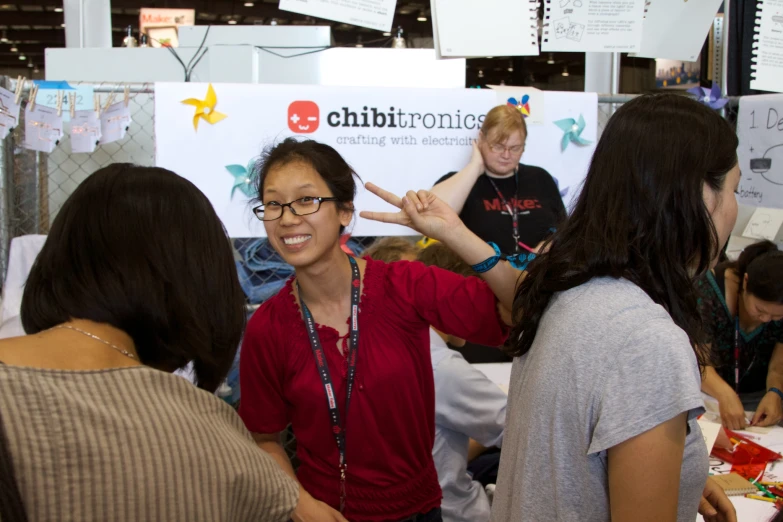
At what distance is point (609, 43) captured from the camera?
267 cm

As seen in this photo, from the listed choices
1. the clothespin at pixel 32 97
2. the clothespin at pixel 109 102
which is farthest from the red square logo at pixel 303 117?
the clothespin at pixel 32 97

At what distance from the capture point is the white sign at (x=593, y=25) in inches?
Answer: 103

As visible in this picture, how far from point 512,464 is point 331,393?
20.1 inches

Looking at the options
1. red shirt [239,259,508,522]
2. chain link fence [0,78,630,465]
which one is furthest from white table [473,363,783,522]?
chain link fence [0,78,630,465]

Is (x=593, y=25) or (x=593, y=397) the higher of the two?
(x=593, y=25)

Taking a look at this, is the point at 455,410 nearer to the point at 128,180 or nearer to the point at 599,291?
the point at 599,291

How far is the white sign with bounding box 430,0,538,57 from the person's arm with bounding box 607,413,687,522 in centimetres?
190

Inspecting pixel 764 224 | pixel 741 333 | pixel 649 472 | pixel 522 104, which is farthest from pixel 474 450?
pixel 764 224

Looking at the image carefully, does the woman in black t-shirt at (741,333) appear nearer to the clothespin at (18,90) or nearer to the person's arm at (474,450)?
the person's arm at (474,450)

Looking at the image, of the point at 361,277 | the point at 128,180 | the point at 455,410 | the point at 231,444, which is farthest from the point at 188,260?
the point at 455,410

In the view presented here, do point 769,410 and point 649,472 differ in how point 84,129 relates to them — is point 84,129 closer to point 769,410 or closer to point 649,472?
point 649,472

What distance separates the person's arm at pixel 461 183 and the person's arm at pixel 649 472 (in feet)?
6.25

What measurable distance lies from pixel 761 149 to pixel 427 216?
2.25 m

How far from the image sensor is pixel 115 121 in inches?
97.4
